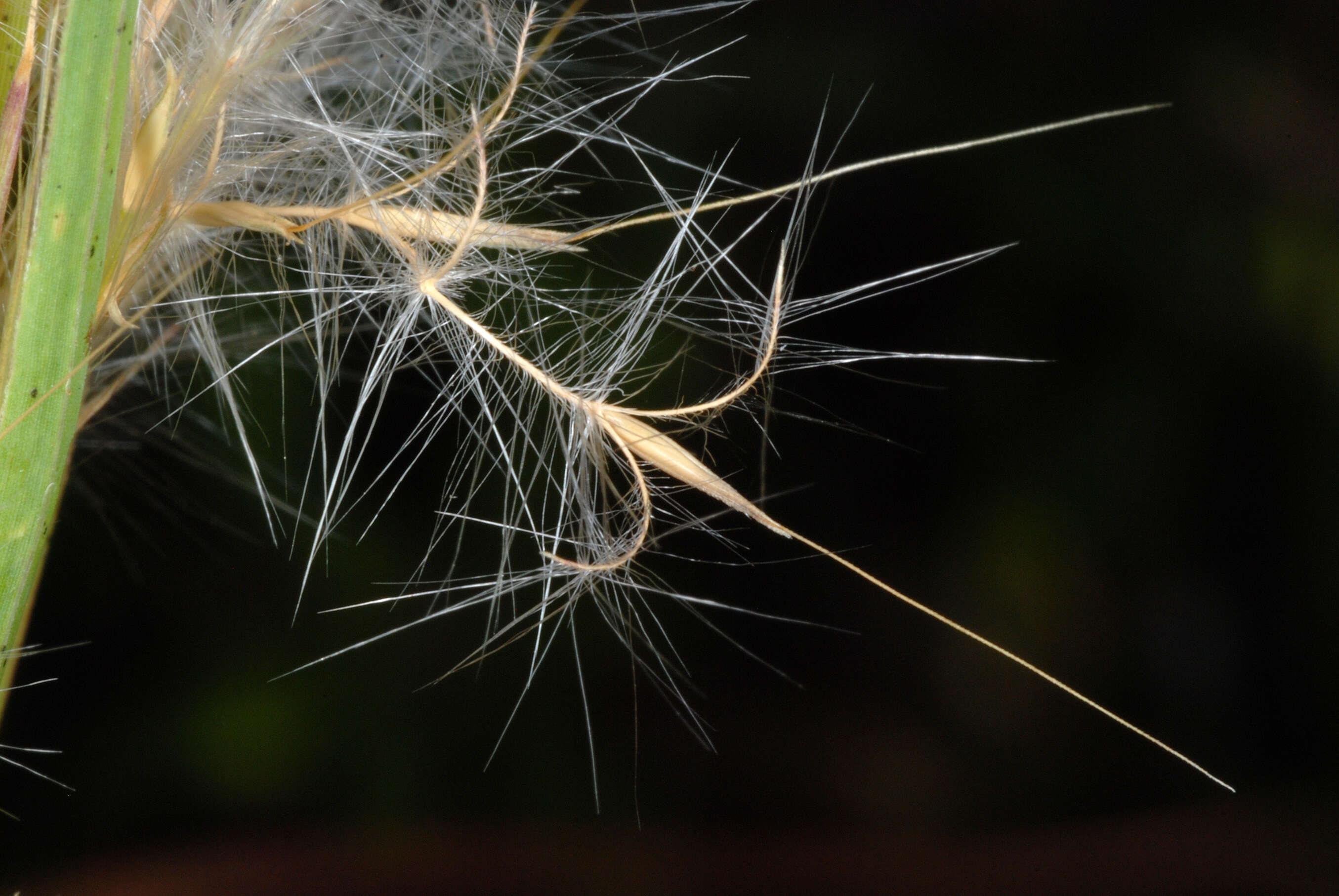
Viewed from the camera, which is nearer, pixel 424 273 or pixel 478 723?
pixel 424 273

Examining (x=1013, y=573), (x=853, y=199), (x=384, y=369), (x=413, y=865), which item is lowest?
(x=413, y=865)

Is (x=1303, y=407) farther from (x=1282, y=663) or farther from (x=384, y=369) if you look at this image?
(x=384, y=369)

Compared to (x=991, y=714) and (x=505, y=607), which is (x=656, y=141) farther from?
(x=991, y=714)

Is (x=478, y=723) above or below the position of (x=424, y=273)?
below

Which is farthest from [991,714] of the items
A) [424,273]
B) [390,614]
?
[424,273]

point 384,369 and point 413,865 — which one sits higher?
point 384,369

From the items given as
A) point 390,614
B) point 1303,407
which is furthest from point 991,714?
point 390,614
